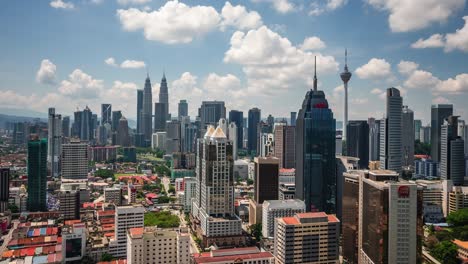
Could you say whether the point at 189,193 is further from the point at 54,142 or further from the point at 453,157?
the point at 453,157

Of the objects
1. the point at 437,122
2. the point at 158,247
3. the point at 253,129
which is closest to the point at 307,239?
the point at 158,247

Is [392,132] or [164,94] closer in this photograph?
[392,132]

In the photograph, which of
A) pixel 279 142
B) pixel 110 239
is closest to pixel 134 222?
pixel 110 239

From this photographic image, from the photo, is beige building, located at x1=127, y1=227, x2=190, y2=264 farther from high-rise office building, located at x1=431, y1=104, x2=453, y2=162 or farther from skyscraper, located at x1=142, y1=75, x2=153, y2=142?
skyscraper, located at x1=142, y1=75, x2=153, y2=142

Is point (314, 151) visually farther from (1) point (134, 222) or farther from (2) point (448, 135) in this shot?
(2) point (448, 135)

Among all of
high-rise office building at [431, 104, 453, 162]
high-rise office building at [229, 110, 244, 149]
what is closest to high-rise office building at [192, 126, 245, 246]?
high-rise office building at [431, 104, 453, 162]
